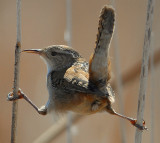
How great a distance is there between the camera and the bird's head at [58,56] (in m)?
2.57

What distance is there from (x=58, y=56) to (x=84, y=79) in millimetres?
535

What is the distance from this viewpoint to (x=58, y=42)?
4.03 m

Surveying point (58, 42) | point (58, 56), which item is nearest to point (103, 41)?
point (58, 56)

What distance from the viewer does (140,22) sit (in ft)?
12.2

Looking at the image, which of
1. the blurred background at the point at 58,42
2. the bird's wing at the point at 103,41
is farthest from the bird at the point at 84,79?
the blurred background at the point at 58,42

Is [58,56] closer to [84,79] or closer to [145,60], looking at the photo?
[84,79]

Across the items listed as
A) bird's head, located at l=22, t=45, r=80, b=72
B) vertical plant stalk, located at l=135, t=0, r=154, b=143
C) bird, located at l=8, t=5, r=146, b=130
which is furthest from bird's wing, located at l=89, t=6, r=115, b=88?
bird's head, located at l=22, t=45, r=80, b=72

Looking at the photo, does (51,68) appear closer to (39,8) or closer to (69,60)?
(69,60)

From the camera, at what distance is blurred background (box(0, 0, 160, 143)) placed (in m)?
3.70

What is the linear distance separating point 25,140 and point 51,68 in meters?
1.57

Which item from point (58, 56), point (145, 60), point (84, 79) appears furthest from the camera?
point (58, 56)

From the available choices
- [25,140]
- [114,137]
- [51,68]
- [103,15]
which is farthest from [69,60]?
[25,140]

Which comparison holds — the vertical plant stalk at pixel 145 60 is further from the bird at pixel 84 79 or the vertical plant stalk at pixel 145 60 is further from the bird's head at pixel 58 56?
the bird's head at pixel 58 56

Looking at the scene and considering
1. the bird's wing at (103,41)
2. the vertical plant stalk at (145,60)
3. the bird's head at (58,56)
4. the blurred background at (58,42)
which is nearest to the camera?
the vertical plant stalk at (145,60)
